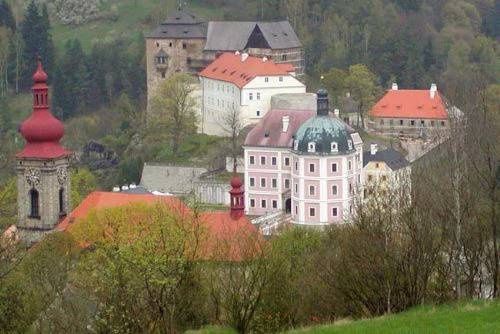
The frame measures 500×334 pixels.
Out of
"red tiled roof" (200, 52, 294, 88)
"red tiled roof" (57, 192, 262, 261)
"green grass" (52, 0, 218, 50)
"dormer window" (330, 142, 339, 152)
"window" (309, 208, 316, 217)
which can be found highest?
"green grass" (52, 0, 218, 50)

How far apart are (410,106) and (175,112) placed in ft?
43.1

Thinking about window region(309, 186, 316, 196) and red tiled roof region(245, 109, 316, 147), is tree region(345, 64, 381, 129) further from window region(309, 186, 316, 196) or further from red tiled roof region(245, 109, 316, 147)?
window region(309, 186, 316, 196)

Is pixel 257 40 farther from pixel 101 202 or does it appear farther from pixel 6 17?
pixel 6 17

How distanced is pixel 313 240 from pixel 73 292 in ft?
23.8

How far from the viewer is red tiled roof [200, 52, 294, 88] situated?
248ft

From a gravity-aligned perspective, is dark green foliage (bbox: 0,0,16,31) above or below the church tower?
above

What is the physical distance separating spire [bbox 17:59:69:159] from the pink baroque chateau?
13.6 meters

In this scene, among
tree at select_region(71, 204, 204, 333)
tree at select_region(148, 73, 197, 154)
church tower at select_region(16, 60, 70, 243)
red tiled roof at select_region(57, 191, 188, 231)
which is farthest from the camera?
tree at select_region(148, 73, 197, 154)

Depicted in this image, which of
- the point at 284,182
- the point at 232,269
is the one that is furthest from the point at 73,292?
the point at 284,182

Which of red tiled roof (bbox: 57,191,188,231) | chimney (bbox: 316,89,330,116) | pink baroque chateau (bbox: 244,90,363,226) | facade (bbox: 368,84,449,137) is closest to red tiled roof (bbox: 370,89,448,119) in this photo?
facade (bbox: 368,84,449,137)

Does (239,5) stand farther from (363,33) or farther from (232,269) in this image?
(232,269)

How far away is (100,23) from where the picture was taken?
11994 cm

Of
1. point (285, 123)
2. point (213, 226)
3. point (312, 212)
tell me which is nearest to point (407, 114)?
point (285, 123)

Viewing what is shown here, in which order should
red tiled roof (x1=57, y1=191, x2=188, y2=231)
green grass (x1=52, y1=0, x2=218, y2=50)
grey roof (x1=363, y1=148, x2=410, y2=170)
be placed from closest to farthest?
red tiled roof (x1=57, y1=191, x2=188, y2=231)
grey roof (x1=363, y1=148, x2=410, y2=170)
green grass (x1=52, y1=0, x2=218, y2=50)
